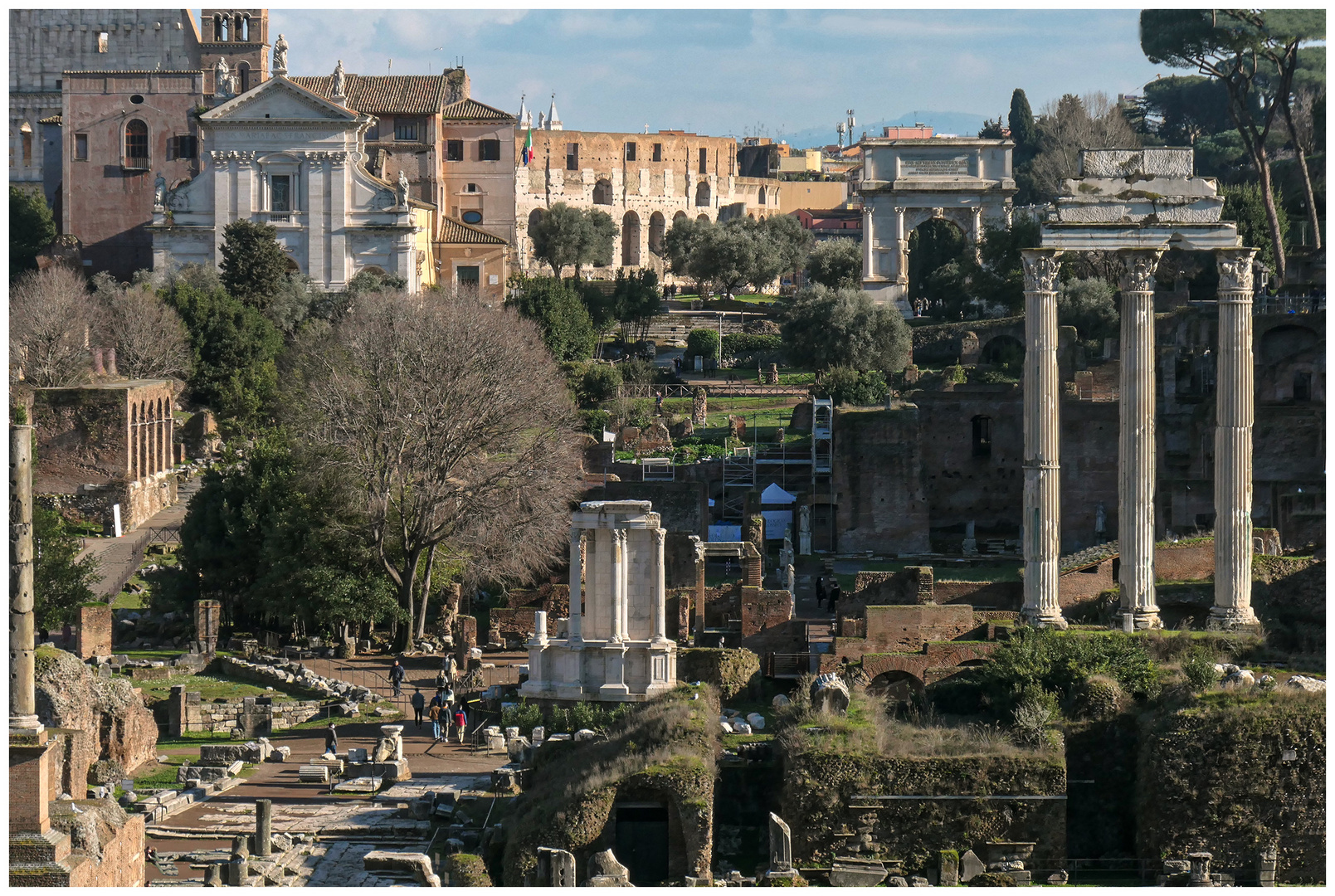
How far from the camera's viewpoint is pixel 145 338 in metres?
63.1

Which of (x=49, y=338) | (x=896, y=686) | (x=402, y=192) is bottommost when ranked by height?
(x=896, y=686)

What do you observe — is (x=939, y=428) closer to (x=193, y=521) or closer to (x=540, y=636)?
(x=193, y=521)

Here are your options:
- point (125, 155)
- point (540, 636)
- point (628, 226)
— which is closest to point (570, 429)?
point (540, 636)

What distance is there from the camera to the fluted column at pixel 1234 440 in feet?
112

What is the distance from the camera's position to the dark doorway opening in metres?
26.9

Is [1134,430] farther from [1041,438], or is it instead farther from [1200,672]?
[1200,672]

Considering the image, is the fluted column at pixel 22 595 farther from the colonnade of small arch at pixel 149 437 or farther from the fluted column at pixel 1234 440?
the colonnade of small arch at pixel 149 437

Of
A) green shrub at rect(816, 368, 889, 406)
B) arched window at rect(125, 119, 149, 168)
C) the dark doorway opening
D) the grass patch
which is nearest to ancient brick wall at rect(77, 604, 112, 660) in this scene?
the grass patch

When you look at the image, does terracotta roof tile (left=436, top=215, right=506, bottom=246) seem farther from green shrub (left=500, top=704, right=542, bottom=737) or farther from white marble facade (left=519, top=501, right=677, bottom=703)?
green shrub (left=500, top=704, right=542, bottom=737)

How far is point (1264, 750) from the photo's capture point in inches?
1065

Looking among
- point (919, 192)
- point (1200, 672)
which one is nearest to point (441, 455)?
point (1200, 672)

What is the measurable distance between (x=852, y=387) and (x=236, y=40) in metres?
41.9

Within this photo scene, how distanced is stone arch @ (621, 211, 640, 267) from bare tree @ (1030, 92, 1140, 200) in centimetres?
1775

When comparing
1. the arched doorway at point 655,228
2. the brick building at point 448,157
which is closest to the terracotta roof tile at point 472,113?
the brick building at point 448,157
